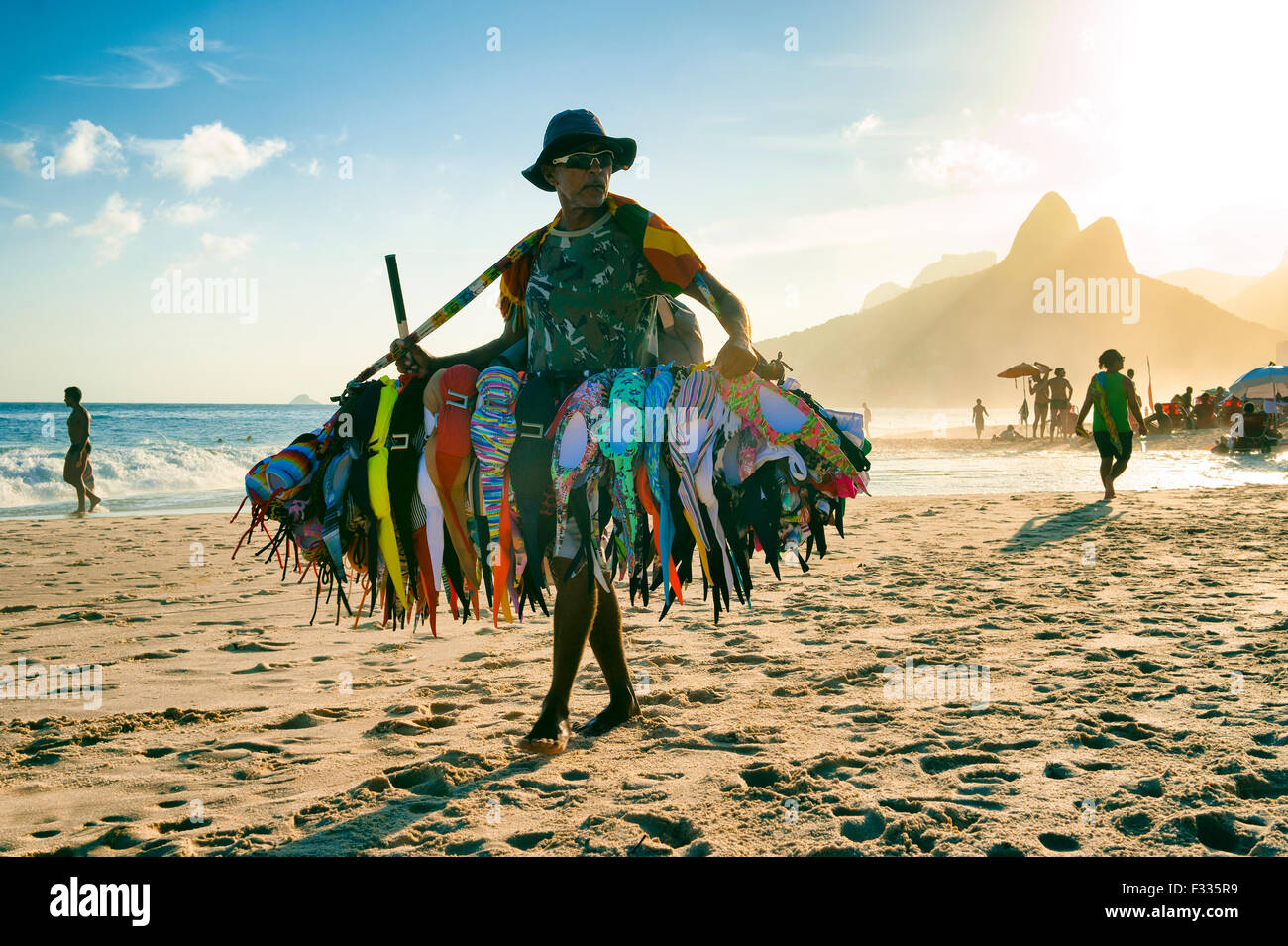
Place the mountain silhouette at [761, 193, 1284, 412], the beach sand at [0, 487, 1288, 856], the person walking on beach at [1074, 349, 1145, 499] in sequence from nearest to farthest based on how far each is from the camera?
A: 1. the beach sand at [0, 487, 1288, 856]
2. the person walking on beach at [1074, 349, 1145, 499]
3. the mountain silhouette at [761, 193, 1284, 412]

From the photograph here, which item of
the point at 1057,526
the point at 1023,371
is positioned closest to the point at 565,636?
the point at 1057,526

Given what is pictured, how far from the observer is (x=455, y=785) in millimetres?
2799

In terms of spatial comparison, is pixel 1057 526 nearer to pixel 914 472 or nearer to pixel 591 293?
pixel 591 293

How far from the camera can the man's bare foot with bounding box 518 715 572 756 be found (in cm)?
304

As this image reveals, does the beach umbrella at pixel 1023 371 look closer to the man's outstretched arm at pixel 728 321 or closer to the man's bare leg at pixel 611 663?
the man's outstretched arm at pixel 728 321

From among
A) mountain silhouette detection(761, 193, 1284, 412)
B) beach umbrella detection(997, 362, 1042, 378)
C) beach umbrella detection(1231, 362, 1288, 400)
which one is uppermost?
mountain silhouette detection(761, 193, 1284, 412)

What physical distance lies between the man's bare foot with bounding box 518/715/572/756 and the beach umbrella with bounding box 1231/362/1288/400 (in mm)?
26831

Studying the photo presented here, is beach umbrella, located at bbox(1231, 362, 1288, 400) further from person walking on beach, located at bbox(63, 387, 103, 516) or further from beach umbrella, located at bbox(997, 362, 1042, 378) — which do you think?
Answer: person walking on beach, located at bbox(63, 387, 103, 516)

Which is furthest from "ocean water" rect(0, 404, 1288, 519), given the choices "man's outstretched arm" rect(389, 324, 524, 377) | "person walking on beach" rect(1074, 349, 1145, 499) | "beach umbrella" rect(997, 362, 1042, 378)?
"man's outstretched arm" rect(389, 324, 524, 377)

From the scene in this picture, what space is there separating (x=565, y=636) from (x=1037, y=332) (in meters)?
142
